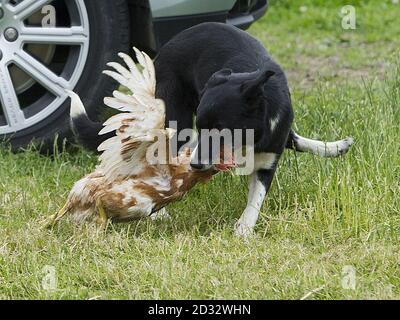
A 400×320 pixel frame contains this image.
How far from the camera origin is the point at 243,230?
486 centimetres

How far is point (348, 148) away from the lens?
5.52m

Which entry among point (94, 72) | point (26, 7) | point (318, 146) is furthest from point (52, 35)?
point (318, 146)

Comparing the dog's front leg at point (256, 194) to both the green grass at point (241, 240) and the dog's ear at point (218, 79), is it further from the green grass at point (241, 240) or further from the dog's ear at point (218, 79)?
the dog's ear at point (218, 79)

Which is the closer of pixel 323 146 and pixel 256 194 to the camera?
pixel 256 194

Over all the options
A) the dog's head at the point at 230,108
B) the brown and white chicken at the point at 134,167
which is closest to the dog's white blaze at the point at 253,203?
the brown and white chicken at the point at 134,167

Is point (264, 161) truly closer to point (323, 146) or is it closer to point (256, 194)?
A: point (256, 194)

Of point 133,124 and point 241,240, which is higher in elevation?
point 133,124

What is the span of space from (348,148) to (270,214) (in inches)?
27.6

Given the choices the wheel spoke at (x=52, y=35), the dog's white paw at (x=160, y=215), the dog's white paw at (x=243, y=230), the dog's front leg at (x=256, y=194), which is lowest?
the dog's white paw at (x=160, y=215)

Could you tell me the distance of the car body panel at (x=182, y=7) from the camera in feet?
18.8

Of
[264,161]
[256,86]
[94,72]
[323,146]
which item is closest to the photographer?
[256,86]

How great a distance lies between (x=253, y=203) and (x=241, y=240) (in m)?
0.31

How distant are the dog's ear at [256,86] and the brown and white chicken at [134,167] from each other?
1.29ft
